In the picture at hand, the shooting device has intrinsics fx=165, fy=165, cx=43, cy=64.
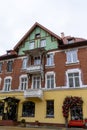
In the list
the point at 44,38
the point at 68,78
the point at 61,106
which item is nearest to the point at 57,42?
the point at 44,38

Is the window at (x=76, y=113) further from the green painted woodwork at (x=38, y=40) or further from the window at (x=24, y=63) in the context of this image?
the window at (x=24, y=63)

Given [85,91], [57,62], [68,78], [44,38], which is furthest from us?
[44,38]

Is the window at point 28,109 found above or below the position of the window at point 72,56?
below

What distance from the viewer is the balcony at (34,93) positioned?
69.2ft

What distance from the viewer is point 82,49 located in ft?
72.0

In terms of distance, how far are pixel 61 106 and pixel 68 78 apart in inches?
145

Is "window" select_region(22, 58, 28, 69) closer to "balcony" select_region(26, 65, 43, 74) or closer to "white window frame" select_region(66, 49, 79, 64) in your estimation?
"balcony" select_region(26, 65, 43, 74)

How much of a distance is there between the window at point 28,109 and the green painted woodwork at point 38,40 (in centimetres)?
808

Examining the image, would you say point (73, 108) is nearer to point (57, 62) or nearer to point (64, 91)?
point (64, 91)

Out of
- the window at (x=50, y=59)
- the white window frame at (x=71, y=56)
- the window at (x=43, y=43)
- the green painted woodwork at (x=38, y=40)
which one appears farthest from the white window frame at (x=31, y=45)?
the white window frame at (x=71, y=56)

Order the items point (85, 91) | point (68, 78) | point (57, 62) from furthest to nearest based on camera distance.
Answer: point (57, 62)
point (68, 78)
point (85, 91)

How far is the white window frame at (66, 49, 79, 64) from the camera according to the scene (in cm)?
2201

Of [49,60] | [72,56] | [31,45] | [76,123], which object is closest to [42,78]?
[49,60]

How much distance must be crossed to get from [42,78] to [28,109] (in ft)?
15.1
